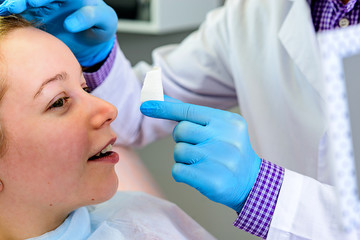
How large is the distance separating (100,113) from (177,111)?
6.1 inches

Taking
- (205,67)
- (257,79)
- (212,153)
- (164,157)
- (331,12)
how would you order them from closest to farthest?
(212,153) → (331,12) → (257,79) → (205,67) → (164,157)

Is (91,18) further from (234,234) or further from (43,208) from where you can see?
(234,234)

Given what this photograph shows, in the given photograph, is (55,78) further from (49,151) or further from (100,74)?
(100,74)

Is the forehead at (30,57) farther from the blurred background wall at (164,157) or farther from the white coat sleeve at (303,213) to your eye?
the blurred background wall at (164,157)

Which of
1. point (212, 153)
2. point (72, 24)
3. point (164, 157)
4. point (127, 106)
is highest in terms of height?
point (72, 24)

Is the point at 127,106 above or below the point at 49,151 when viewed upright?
below

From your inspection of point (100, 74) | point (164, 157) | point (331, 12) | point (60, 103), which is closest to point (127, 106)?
point (100, 74)

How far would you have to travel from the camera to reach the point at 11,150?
0.82 meters

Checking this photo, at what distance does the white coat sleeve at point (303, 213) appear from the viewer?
802 millimetres

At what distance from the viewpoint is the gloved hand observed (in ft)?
3.05

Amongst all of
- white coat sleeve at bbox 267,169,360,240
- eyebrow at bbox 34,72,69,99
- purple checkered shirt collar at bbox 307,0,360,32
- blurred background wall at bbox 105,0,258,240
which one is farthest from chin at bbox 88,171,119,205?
blurred background wall at bbox 105,0,258,240

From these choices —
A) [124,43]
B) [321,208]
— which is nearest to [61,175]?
[321,208]

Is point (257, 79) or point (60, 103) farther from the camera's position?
point (257, 79)

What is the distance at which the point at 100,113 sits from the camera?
870 mm
